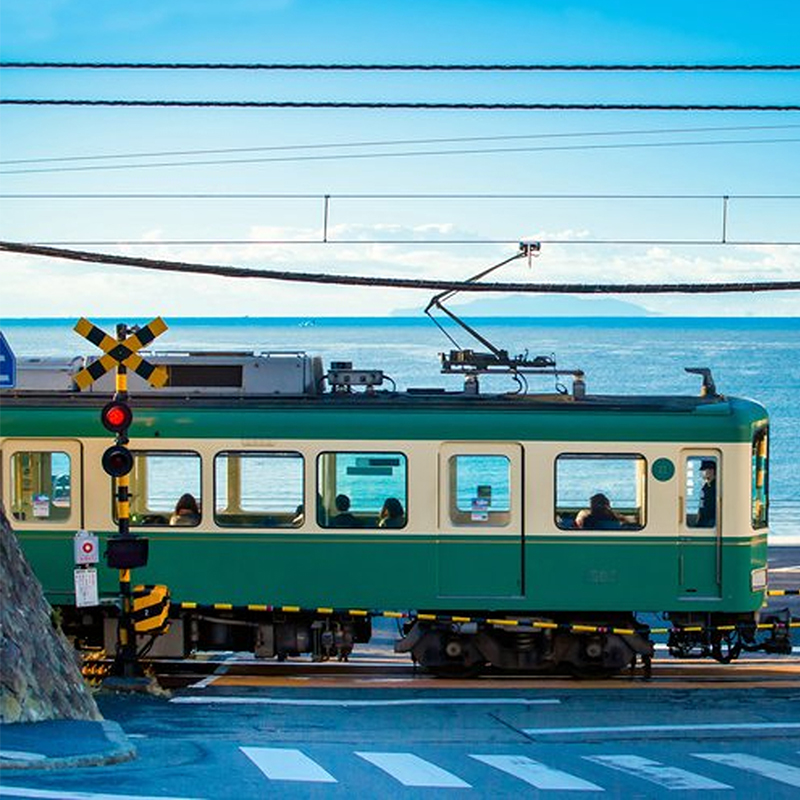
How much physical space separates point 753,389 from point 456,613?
10828 centimetres

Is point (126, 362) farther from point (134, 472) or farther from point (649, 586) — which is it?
point (649, 586)

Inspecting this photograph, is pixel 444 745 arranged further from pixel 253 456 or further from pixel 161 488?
pixel 161 488

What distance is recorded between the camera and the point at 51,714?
13.7 meters

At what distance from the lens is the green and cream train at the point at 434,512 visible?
18.5 meters

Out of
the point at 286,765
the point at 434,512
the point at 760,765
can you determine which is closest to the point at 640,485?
the point at 434,512

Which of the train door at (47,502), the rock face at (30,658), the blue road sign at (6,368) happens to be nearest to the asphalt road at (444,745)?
the rock face at (30,658)

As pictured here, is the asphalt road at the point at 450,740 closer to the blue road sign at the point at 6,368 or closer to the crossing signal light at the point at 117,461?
the crossing signal light at the point at 117,461

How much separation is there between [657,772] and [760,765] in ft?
3.48

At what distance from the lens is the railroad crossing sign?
18.0 meters

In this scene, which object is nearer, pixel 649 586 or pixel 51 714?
pixel 51 714

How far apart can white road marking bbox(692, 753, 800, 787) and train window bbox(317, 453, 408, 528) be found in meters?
5.43

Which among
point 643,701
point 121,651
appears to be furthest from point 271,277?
point 643,701

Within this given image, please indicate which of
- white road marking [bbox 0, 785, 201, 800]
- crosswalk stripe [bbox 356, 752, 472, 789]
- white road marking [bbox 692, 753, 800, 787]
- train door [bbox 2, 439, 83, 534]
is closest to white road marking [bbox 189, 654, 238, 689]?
train door [bbox 2, 439, 83, 534]

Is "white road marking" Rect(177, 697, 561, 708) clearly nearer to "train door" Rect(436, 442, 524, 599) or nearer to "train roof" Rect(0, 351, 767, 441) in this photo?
"train door" Rect(436, 442, 524, 599)
